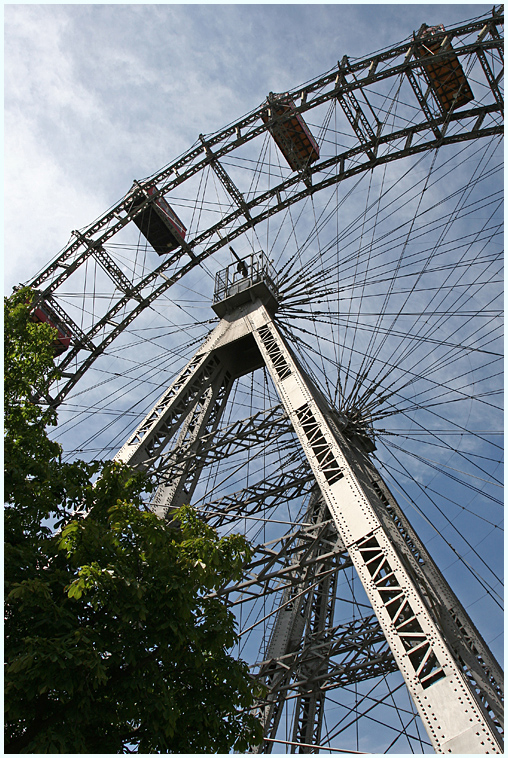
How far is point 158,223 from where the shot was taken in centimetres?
2009

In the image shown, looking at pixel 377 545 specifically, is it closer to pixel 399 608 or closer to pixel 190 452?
pixel 399 608

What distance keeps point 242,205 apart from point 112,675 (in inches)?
625

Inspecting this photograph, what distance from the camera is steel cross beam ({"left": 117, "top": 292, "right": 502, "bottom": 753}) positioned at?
6980 mm

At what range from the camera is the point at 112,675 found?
21.3 feet

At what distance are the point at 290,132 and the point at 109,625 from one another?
650 inches

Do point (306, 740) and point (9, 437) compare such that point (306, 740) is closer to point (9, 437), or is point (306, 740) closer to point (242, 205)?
point (9, 437)

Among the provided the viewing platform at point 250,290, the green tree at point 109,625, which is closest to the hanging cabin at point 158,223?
the viewing platform at point 250,290

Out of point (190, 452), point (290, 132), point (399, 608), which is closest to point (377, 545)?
point (399, 608)

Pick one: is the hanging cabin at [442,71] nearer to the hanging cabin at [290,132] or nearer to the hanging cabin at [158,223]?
the hanging cabin at [290,132]

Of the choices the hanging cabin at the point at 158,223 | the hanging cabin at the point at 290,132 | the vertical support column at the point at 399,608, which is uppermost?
the hanging cabin at the point at 158,223

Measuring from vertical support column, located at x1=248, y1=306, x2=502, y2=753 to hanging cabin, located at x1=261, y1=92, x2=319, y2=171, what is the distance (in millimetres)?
10185

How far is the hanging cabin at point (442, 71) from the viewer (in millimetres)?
16500

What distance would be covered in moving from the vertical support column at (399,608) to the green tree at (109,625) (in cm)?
213

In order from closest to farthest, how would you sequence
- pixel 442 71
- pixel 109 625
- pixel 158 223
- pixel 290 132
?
pixel 109 625 → pixel 442 71 → pixel 290 132 → pixel 158 223
